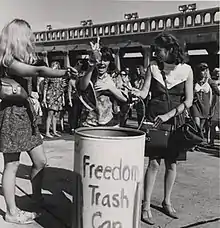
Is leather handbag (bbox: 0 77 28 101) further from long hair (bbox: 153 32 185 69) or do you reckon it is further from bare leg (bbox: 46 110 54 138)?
bare leg (bbox: 46 110 54 138)

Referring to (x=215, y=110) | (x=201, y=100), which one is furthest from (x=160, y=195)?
(x=215, y=110)

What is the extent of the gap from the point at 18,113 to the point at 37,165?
43cm

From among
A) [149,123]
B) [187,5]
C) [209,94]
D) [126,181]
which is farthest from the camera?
[209,94]

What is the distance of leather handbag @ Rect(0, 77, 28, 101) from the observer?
8.48 ft

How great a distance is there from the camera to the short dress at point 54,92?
6.94 m

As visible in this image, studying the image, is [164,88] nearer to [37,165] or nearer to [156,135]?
[156,135]

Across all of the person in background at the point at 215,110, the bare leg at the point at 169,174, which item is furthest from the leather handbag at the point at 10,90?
the person in background at the point at 215,110

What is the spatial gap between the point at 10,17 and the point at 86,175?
1.19 metres

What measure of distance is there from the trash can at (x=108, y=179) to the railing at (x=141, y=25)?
1359 mm

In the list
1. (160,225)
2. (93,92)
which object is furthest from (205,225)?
(93,92)

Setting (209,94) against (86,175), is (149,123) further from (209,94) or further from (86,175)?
(209,94)

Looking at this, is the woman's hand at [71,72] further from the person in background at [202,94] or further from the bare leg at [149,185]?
the person in background at [202,94]

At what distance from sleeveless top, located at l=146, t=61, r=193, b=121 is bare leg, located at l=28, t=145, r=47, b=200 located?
0.80 meters

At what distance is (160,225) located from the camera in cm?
290
